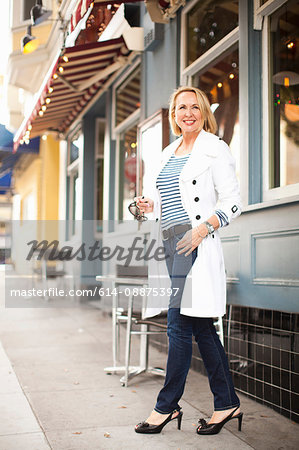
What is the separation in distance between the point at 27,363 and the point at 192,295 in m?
2.49

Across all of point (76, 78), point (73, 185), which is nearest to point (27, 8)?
point (73, 185)

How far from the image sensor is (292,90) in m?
3.72

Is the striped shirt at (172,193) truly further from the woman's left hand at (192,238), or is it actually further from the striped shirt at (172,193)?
the woman's left hand at (192,238)

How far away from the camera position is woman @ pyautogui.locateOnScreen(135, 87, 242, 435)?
8.26 feet

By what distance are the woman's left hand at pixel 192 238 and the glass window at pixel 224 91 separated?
7.40 ft

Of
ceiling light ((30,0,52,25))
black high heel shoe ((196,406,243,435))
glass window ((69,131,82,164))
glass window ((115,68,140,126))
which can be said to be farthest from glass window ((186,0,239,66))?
glass window ((69,131,82,164))

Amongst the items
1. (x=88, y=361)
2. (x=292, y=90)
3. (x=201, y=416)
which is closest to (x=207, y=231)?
(x=201, y=416)

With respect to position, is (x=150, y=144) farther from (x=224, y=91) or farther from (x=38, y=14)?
(x=38, y=14)

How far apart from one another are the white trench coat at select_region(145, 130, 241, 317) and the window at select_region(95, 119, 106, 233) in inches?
272

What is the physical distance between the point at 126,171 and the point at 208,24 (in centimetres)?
329

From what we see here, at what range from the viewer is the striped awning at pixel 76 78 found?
6211 millimetres

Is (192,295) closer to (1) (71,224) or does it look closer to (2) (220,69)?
(2) (220,69)

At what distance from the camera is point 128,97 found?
7266mm

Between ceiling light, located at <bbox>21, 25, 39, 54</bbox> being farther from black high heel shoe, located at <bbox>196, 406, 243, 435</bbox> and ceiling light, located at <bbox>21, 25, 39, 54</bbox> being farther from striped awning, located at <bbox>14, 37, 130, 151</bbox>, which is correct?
black high heel shoe, located at <bbox>196, 406, 243, 435</bbox>
